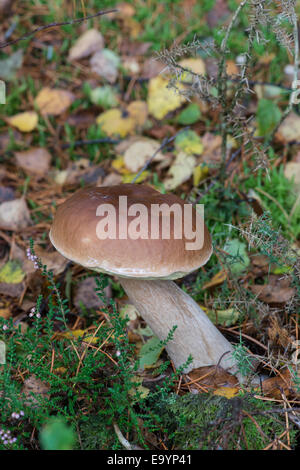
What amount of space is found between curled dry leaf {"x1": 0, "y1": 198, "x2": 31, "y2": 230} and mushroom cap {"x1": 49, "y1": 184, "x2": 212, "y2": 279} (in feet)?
3.80

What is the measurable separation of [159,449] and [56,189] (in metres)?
1.78

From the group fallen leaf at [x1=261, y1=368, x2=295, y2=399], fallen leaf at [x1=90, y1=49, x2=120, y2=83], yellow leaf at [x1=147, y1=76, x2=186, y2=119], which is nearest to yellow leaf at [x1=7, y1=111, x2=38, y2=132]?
fallen leaf at [x1=90, y1=49, x2=120, y2=83]

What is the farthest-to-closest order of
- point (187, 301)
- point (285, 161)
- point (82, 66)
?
point (82, 66) → point (285, 161) → point (187, 301)

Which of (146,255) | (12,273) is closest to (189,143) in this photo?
(12,273)

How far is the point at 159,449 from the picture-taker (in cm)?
136

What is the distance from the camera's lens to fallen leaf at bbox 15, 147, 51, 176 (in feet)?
9.16

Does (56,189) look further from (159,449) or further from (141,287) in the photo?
(159,449)

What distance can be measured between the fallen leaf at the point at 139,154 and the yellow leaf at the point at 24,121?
0.78 metres

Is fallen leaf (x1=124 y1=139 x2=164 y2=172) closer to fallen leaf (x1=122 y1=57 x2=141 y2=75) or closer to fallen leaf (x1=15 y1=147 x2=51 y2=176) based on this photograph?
fallen leaf (x1=15 y1=147 x2=51 y2=176)

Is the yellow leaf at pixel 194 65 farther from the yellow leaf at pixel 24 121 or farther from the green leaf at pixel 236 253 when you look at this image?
the green leaf at pixel 236 253

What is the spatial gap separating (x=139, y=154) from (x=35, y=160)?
74 centimetres

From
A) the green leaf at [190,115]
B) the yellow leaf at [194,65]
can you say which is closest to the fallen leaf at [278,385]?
the green leaf at [190,115]

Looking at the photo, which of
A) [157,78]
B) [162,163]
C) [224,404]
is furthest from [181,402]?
[157,78]
